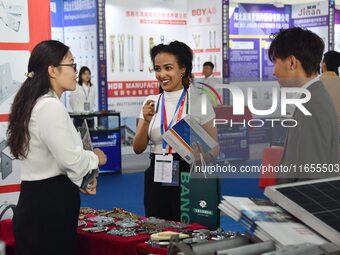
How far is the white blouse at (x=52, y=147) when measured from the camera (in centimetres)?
289

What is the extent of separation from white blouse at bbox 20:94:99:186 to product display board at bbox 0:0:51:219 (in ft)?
5.38

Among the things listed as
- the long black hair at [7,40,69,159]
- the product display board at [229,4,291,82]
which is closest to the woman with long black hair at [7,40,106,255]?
the long black hair at [7,40,69,159]

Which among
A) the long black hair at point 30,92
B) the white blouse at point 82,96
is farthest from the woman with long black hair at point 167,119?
the white blouse at point 82,96

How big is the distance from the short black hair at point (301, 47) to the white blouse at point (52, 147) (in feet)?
3.44

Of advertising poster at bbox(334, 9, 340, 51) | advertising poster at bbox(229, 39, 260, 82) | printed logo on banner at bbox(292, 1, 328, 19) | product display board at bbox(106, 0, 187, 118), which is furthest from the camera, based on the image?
advertising poster at bbox(334, 9, 340, 51)

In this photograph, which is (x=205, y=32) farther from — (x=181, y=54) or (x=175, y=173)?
(x=175, y=173)

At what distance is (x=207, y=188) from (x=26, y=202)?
921mm

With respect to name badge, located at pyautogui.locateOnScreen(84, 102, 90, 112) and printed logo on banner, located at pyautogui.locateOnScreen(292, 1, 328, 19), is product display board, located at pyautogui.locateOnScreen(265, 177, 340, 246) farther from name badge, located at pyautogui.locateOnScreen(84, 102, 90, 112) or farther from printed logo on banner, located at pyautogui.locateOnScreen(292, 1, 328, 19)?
printed logo on banner, located at pyautogui.locateOnScreen(292, 1, 328, 19)

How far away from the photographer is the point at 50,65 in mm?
3076

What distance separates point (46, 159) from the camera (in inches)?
116

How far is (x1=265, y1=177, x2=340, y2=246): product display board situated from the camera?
4.72ft

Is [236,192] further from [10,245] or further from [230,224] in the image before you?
[10,245]

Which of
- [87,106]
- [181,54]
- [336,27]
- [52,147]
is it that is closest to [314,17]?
[336,27]

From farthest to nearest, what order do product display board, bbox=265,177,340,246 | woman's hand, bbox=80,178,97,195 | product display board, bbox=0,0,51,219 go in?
product display board, bbox=0,0,51,219, woman's hand, bbox=80,178,97,195, product display board, bbox=265,177,340,246
